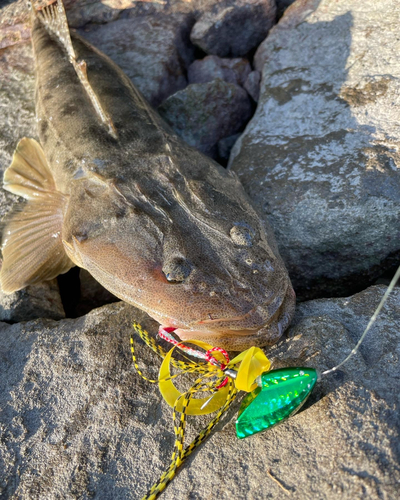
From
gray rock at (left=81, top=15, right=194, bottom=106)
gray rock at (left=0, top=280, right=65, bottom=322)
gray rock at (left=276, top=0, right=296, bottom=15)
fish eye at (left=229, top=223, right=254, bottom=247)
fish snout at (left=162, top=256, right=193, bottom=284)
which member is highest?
gray rock at (left=81, top=15, right=194, bottom=106)

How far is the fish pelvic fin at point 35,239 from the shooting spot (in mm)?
3311

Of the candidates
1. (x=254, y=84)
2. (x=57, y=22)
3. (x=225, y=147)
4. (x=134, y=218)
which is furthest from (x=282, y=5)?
(x=134, y=218)

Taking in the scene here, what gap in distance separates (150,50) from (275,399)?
14.2 ft

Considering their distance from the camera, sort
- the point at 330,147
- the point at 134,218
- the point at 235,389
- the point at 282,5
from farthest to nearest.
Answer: the point at 282,5 → the point at 330,147 → the point at 134,218 → the point at 235,389

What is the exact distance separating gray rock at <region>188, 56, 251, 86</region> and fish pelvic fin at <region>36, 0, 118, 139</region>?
61.4 inches

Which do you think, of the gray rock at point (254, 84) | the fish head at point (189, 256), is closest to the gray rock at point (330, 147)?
the gray rock at point (254, 84)

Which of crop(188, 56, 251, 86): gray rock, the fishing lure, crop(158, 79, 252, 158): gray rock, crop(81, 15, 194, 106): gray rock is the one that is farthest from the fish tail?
the fishing lure

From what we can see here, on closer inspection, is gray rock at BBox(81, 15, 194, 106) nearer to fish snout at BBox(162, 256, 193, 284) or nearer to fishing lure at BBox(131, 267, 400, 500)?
fish snout at BBox(162, 256, 193, 284)

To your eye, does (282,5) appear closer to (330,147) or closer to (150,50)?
(150,50)

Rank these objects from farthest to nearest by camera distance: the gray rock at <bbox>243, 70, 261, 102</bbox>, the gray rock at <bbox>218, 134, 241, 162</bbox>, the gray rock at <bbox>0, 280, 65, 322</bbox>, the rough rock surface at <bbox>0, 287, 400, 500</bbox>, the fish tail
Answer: the gray rock at <bbox>243, 70, 261, 102</bbox> < the gray rock at <bbox>218, 134, 241, 162</bbox> < the fish tail < the gray rock at <bbox>0, 280, 65, 322</bbox> < the rough rock surface at <bbox>0, 287, 400, 500</bbox>

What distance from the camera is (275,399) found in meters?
2.08

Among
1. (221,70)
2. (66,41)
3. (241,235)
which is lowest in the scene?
(241,235)

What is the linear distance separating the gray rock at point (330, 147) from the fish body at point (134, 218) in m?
0.46

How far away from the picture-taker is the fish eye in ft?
8.45
